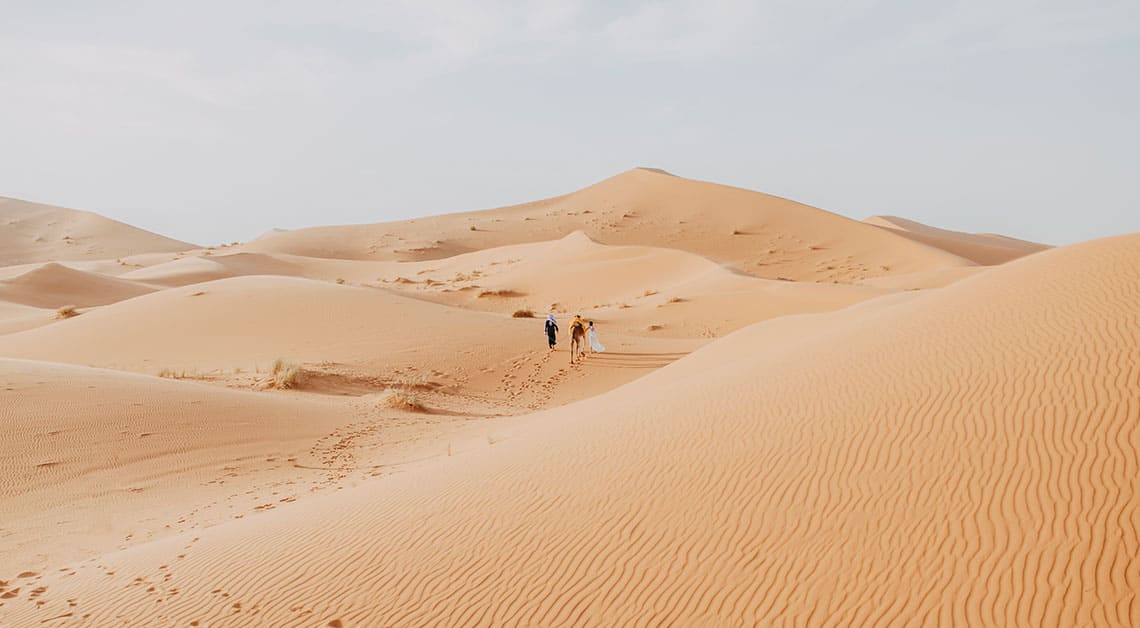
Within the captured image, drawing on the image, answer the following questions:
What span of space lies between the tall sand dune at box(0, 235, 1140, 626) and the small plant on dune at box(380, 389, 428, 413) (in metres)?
7.38

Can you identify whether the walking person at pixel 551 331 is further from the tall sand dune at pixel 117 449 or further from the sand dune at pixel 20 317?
the sand dune at pixel 20 317

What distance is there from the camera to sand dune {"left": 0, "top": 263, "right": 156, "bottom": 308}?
3588 cm

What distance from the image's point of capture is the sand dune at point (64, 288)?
35875mm

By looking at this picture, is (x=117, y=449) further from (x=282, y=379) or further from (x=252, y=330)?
(x=252, y=330)

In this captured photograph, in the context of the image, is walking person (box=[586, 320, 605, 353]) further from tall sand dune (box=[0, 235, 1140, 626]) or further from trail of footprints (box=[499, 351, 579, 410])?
tall sand dune (box=[0, 235, 1140, 626])

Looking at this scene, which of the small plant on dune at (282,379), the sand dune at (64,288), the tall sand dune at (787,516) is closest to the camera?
the tall sand dune at (787,516)

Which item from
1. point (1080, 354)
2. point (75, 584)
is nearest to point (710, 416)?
point (1080, 354)

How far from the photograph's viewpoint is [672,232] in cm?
5866

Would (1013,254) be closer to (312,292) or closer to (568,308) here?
(568,308)

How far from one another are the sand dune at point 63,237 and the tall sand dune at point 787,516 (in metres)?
75.6

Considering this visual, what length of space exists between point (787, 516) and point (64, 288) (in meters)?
41.3

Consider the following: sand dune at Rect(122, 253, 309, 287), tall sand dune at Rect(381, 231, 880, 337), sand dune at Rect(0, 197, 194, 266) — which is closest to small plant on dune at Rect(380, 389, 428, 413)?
tall sand dune at Rect(381, 231, 880, 337)

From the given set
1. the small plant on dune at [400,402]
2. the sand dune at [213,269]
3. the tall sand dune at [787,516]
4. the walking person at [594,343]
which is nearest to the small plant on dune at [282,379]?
the small plant on dune at [400,402]

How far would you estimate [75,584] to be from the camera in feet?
20.0
